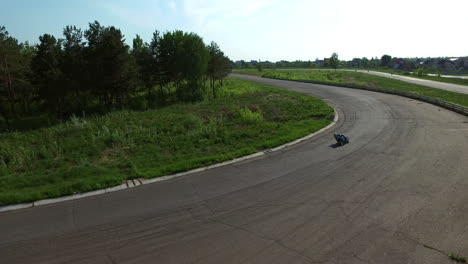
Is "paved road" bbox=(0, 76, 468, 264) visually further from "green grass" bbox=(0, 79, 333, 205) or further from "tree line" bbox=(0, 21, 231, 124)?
"tree line" bbox=(0, 21, 231, 124)

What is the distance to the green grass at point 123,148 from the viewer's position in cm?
844

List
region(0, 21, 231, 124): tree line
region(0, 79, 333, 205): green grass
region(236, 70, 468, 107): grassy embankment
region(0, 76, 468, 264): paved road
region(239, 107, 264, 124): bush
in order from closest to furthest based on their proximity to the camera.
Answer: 1. region(0, 76, 468, 264): paved road
2. region(0, 79, 333, 205): green grass
3. region(239, 107, 264, 124): bush
4. region(0, 21, 231, 124): tree line
5. region(236, 70, 468, 107): grassy embankment

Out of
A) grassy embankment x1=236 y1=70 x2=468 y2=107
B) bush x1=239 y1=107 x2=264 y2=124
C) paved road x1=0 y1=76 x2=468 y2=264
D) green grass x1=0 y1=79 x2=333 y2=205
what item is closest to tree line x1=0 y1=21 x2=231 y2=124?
green grass x1=0 y1=79 x2=333 y2=205

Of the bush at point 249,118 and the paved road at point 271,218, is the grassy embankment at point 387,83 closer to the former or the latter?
the bush at point 249,118

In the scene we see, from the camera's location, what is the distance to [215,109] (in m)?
21.8

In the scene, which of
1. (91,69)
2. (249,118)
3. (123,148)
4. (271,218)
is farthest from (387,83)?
(271,218)

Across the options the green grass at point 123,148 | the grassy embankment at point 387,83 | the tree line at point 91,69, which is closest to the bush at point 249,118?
the green grass at point 123,148

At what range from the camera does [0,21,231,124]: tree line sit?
80.4 ft

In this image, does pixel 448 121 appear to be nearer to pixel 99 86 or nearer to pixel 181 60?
pixel 181 60

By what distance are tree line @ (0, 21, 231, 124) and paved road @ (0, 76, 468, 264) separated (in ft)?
65.6

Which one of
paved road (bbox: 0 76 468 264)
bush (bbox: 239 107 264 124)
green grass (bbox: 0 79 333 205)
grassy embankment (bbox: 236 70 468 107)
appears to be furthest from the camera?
grassy embankment (bbox: 236 70 468 107)

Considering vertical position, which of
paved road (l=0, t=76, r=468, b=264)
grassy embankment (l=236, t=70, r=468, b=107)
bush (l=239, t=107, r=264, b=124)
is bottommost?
paved road (l=0, t=76, r=468, b=264)

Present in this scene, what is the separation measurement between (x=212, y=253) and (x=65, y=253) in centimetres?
274

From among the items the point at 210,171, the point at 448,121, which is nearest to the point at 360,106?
the point at 448,121
